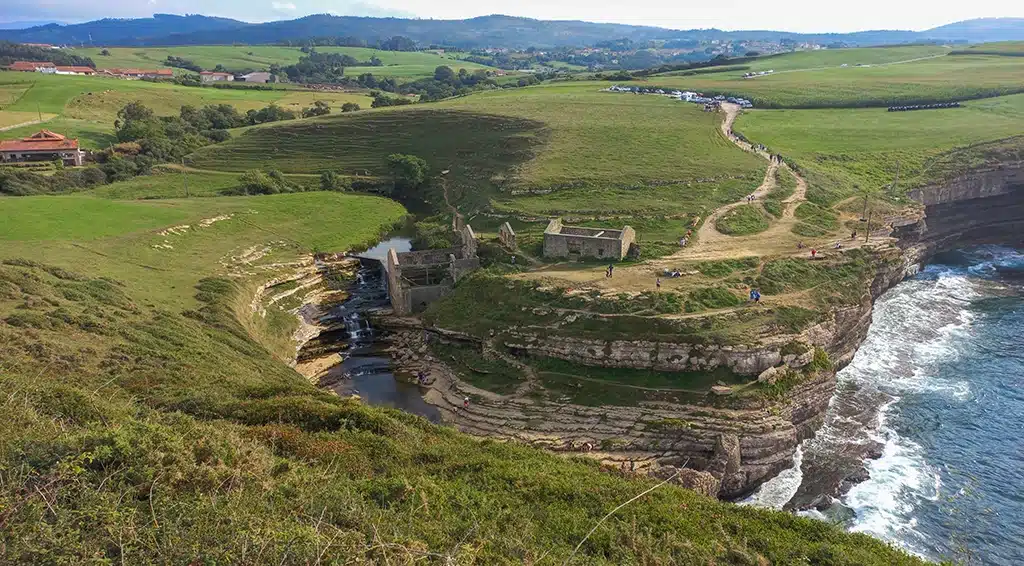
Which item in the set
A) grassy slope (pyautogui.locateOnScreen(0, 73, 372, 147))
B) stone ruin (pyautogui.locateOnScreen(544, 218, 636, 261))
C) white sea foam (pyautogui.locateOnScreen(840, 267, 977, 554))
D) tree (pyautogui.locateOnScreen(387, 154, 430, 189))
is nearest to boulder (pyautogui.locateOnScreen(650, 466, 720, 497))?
white sea foam (pyautogui.locateOnScreen(840, 267, 977, 554))

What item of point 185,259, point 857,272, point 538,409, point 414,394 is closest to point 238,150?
point 185,259

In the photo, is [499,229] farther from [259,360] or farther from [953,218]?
[953,218]

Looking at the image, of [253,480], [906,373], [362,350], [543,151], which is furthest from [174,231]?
[906,373]

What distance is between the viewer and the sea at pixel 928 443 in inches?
1323

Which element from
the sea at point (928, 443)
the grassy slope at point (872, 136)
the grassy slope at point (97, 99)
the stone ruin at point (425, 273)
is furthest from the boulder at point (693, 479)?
the grassy slope at point (97, 99)

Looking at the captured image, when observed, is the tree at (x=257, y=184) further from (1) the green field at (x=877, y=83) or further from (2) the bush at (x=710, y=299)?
(1) the green field at (x=877, y=83)

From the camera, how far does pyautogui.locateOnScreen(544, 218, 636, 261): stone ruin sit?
5341cm

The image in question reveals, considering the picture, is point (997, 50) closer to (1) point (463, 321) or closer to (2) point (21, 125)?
(1) point (463, 321)

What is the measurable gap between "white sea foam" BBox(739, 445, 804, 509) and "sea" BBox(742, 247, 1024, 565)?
0.26 feet

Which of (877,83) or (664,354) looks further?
(877,83)

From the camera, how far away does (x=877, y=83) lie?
126m

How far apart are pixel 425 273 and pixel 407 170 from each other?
41003 millimetres

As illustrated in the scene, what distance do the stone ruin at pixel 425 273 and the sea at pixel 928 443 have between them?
3281 cm

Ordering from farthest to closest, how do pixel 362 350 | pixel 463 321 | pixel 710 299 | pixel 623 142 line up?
pixel 623 142 → pixel 362 350 → pixel 463 321 → pixel 710 299
